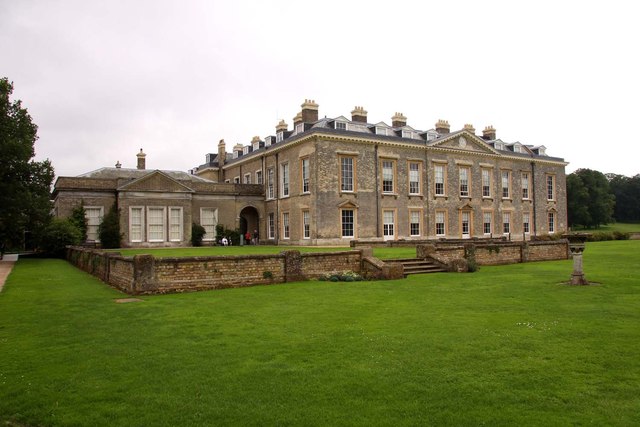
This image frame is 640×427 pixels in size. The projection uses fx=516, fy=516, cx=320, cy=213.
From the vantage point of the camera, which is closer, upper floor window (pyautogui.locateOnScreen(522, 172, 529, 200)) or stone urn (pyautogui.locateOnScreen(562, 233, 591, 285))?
stone urn (pyautogui.locateOnScreen(562, 233, 591, 285))

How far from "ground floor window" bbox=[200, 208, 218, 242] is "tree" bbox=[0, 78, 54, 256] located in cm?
1156

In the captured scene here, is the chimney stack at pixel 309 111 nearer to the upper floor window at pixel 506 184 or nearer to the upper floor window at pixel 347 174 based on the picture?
the upper floor window at pixel 347 174

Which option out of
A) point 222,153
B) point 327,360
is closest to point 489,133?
point 222,153

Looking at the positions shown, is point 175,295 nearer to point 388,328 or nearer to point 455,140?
point 388,328

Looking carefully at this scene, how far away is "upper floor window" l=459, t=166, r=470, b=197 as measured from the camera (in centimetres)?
4246

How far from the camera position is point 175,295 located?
13.9 meters

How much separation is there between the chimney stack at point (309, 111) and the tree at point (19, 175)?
59.7 ft

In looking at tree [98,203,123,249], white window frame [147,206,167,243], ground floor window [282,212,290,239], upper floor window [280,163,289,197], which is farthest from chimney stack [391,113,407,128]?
tree [98,203,123,249]

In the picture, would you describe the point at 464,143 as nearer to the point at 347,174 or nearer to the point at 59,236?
the point at 347,174

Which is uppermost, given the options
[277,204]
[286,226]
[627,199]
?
[627,199]

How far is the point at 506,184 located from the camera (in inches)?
1817

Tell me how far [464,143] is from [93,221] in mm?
29076

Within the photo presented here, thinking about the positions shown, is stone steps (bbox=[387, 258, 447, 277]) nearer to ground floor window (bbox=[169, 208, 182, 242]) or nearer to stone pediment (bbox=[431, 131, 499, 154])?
ground floor window (bbox=[169, 208, 182, 242])

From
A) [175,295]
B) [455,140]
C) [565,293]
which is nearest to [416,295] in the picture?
[565,293]
